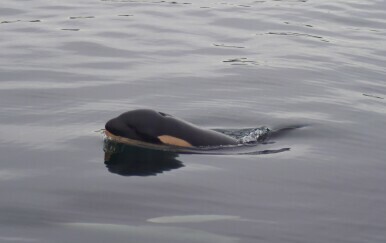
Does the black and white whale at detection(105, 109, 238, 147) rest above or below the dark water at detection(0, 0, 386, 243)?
above

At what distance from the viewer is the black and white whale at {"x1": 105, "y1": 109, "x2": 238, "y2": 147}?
966 centimetres

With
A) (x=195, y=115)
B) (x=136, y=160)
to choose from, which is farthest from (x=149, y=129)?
(x=195, y=115)

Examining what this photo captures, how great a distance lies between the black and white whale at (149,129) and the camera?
31.7ft

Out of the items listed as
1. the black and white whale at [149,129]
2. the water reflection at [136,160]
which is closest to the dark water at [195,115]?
the water reflection at [136,160]

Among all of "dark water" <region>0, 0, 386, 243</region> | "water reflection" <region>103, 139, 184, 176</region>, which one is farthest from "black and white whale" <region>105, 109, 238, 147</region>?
"dark water" <region>0, 0, 386, 243</region>

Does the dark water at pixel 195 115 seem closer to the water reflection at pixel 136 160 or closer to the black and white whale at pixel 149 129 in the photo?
the water reflection at pixel 136 160

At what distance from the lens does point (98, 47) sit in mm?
16000

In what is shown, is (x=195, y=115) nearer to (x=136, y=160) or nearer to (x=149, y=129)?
(x=149, y=129)

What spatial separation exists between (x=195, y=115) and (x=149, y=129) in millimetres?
2008

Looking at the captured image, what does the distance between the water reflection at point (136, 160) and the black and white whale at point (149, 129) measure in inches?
4.1

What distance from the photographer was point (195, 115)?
11.6 m

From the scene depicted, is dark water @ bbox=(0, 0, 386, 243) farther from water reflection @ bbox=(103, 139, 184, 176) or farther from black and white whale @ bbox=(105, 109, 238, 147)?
black and white whale @ bbox=(105, 109, 238, 147)

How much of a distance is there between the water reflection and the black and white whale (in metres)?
0.10

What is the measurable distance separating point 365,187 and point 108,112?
370 centimetres
